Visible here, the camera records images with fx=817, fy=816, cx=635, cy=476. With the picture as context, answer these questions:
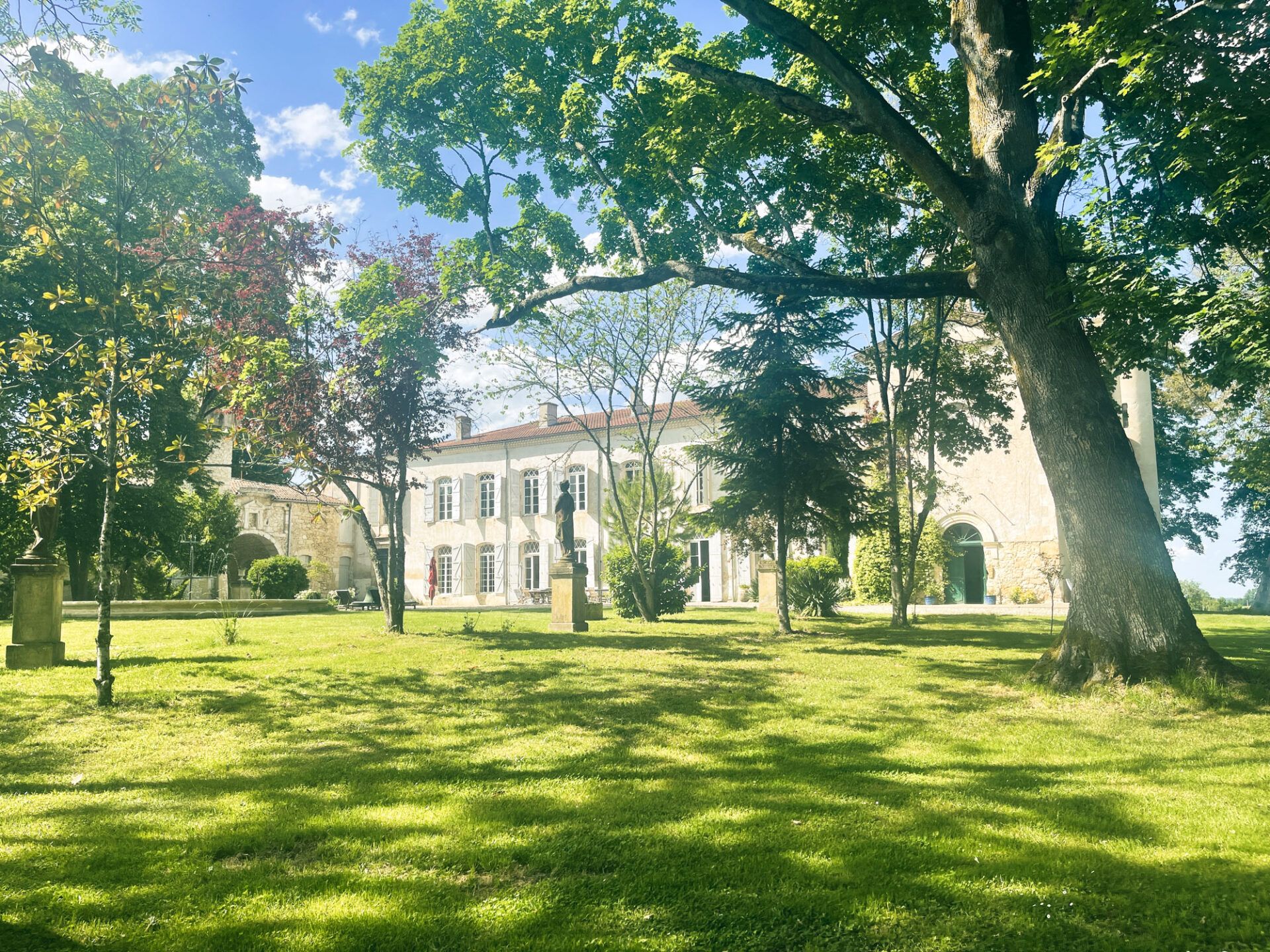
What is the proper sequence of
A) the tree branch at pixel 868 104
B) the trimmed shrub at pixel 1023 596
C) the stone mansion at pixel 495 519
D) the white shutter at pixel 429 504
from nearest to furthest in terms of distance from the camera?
1. the tree branch at pixel 868 104
2. the trimmed shrub at pixel 1023 596
3. the stone mansion at pixel 495 519
4. the white shutter at pixel 429 504

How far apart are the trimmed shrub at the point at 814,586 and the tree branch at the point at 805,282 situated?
904cm

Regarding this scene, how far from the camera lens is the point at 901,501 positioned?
2362cm

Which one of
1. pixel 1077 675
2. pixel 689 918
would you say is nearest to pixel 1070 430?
pixel 1077 675

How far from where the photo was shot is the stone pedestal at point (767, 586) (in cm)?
1914

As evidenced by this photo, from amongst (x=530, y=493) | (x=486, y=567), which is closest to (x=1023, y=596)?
(x=530, y=493)

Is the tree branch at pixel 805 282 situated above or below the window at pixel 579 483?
above

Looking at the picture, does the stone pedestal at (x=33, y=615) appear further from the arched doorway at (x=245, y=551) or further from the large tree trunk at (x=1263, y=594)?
the large tree trunk at (x=1263, y=594)

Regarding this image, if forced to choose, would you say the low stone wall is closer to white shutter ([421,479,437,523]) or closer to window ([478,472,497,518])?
window ([478,472,497,518])

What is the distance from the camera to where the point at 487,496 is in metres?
36.6

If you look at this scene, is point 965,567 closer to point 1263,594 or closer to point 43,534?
point 1263,594

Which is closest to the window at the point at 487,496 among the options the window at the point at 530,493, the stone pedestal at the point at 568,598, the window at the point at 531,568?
the window at the point at 530,493

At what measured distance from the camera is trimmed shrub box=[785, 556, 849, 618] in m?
18.1

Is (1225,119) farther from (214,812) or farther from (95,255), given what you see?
(95,255)

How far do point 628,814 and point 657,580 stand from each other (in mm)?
14180
